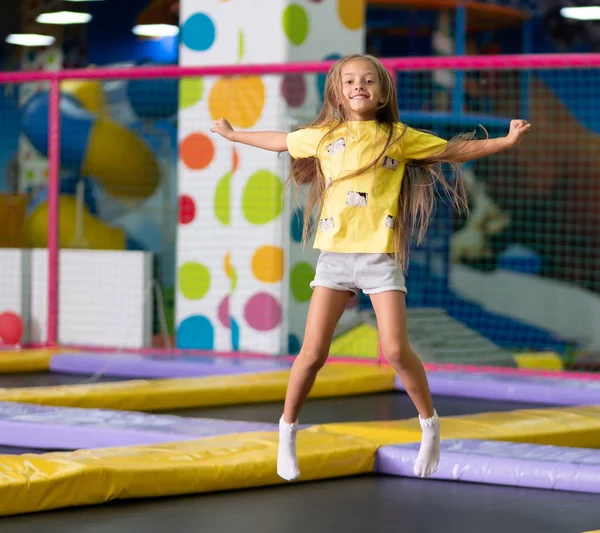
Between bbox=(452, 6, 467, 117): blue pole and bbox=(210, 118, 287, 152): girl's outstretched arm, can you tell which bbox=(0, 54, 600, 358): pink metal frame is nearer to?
bbox=(452, 6, 467, 117): blue pole

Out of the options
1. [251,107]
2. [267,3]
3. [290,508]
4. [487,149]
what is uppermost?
[267,3]

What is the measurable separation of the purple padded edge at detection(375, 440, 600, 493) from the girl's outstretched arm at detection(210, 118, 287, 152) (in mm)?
1087

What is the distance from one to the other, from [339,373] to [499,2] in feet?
15.1

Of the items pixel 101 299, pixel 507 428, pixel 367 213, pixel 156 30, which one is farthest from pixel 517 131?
pixel 156 30

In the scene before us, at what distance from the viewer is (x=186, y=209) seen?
6.98 meters

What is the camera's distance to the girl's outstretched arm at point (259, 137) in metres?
3.56

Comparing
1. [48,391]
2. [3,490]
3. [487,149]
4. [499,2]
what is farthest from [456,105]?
[3,490]

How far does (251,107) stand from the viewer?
22.1 ft

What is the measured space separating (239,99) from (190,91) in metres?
0.38

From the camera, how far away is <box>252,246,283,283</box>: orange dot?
6.66m

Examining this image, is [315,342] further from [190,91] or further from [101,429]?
[190,91]

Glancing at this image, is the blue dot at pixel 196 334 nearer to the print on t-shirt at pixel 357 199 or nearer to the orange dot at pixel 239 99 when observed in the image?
the orange dot at pixel 239 99

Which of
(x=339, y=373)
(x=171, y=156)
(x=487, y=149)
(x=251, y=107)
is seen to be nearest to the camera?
(x=487, y=149)

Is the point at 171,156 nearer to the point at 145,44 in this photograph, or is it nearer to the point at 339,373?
the point at 145,44
